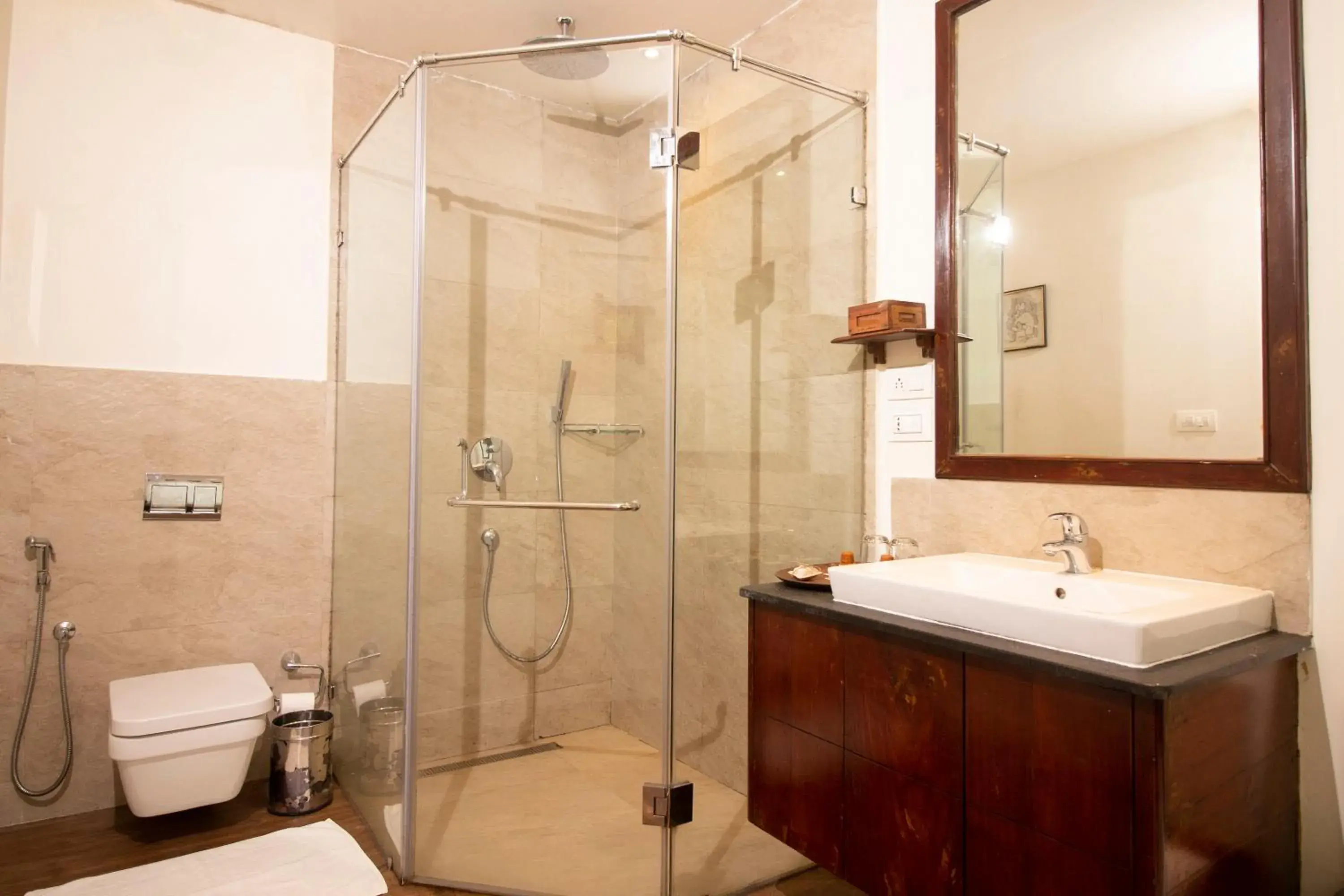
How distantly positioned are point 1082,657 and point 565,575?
138 cm

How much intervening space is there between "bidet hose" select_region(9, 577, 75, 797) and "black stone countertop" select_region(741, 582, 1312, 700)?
2.29 m

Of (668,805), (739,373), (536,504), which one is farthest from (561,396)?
(668,805)

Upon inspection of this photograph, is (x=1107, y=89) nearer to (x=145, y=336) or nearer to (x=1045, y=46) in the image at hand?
(x=1045, y=46)

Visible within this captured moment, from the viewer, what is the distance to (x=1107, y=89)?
5.55ft

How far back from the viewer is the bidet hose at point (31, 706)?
2299 millimetres

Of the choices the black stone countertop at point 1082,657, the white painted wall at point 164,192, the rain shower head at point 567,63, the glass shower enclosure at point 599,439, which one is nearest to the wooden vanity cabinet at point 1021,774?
the black stone countertop at point 1082,657

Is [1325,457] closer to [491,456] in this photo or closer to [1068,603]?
[1068,603]

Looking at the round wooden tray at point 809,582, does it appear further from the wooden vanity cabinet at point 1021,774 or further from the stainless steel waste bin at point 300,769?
the stainless steel waste bin at point 300,769

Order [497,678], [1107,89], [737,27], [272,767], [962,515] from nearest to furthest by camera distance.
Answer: [1107,89] → [962,515] → [497,678] → [272,767] → [737,27]

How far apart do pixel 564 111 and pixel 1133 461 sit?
5.58 feet

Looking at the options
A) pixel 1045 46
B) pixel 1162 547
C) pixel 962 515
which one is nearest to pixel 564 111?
pixel 1045 46

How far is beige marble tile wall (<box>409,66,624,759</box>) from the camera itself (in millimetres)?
2104

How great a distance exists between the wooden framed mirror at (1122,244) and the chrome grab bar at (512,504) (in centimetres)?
94

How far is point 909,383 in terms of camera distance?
2090mm
